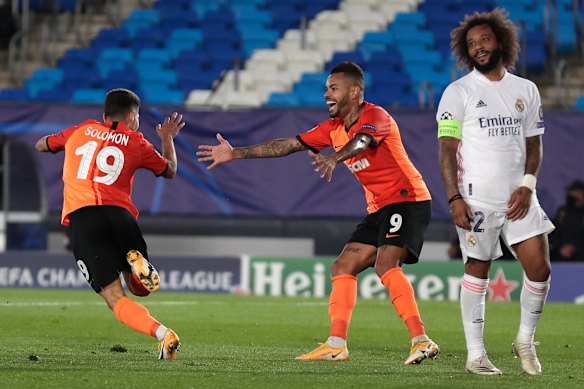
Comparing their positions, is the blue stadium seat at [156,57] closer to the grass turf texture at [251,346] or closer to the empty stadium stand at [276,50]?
the empty stadium stand at [276,50]

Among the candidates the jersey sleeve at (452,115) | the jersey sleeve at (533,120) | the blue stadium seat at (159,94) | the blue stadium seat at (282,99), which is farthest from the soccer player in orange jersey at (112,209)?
the blue stadium seat at (159,94)

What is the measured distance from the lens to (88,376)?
7.44 meters

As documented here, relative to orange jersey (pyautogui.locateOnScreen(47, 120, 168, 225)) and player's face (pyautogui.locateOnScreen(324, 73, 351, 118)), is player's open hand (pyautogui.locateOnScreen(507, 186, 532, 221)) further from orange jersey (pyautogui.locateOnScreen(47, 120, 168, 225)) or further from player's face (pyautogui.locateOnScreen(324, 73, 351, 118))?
orange jersey (pyautogui.locateOnScreen(47, 120, 168, 225))

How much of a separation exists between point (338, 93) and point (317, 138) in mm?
404

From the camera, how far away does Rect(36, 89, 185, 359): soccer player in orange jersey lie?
866 centimetres

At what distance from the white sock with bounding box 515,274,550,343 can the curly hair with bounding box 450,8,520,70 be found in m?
1.41

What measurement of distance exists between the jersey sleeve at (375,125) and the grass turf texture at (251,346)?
1.58 metres

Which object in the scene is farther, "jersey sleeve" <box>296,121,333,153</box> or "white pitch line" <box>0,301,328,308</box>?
"white pitch line" <box>0,301,328,308</box>

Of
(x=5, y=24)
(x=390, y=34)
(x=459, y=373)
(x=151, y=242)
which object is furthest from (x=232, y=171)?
(x=459, y=373)

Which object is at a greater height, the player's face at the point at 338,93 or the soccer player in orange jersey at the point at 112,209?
the player's face at the point at 338,93

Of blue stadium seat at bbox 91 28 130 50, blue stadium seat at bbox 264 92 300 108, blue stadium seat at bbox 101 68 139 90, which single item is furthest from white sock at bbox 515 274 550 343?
blue stadium seat at bbox 91 28 130 50

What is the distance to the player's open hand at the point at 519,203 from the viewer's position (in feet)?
25.2

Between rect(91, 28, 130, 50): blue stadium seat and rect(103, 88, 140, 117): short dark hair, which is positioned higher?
rect(91, 28, 130, 50): blue stadium seat

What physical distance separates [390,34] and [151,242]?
7.12m
